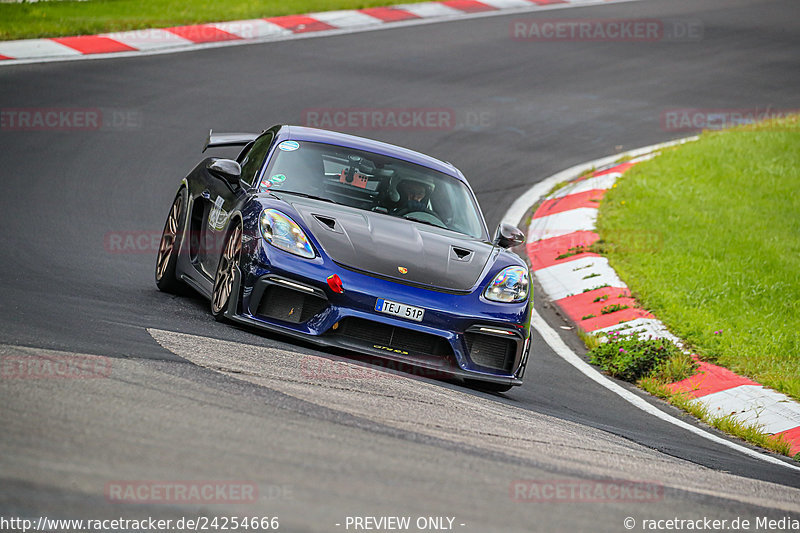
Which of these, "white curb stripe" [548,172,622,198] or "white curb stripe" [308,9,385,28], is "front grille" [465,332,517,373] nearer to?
"white curb stripe" [548,172,622,198]

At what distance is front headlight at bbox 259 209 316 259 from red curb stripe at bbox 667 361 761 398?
3286mm

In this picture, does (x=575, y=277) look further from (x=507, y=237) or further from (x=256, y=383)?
(x=256, y=383)

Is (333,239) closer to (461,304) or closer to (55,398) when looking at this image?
(461,304)

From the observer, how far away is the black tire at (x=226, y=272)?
6.06 m

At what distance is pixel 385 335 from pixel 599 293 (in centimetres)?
426

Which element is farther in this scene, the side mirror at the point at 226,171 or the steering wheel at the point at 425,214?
the steering wheel at the point at 425,214

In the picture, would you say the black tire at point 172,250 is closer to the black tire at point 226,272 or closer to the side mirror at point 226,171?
the side mirror at point 226,171

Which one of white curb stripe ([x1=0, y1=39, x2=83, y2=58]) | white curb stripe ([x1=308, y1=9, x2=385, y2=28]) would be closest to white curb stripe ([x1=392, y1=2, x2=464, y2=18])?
white curb stripe ([x1=308, y1=9, x2=385, y2=28])

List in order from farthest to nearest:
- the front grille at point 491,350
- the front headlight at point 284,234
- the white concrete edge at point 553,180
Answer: the white concrete edge at point 553,180
the front grille at point 491,350
the front headlight at point 284,234

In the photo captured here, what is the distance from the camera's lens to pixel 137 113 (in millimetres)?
12844

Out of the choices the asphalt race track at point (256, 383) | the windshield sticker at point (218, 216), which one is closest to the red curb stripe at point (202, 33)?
the asphalt race track at point (256, 383)

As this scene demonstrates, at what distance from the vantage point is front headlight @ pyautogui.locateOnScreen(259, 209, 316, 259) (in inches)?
233

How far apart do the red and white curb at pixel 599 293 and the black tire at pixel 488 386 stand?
176 centimetres

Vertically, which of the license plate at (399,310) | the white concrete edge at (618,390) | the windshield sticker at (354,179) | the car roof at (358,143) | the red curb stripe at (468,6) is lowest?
the white concrete edge at (618,390)
